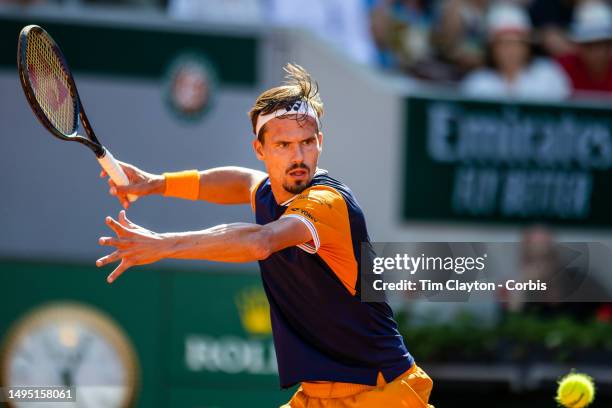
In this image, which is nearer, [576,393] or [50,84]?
[50,84]

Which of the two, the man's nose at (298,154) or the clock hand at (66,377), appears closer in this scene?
the man's nose at (298,154)

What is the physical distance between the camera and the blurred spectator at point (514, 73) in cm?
965

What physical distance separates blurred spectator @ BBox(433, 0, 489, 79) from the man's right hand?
205 inches

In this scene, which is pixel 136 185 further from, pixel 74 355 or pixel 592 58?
pixel 592 58

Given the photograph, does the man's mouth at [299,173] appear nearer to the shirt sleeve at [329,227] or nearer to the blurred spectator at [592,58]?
the shirt sleeve at [329,227]

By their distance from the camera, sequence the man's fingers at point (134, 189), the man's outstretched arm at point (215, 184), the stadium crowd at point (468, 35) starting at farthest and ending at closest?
the stadium crowd at point (468, 35) < the man's outstretched arm at point (215, 184) < the man's fingers at point (134, 189)

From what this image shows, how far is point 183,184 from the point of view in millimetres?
5523

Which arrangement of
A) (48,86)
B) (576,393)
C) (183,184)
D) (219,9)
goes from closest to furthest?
(48,86) < (576,393) < (183,184) < (219,9)

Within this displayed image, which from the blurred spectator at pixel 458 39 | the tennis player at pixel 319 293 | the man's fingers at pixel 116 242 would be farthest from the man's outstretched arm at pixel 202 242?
the blurred spectator at pixel 458 39

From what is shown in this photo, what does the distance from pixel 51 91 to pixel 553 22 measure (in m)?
6.71

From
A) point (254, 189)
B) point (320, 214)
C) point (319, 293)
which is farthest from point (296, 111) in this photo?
point (319, 293)

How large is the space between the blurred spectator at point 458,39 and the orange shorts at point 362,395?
18.4ft

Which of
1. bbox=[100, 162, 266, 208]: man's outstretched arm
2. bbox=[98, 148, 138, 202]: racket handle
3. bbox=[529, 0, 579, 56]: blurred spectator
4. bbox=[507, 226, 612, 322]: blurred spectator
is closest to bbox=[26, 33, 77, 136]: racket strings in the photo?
bbox=[98, 148, 138, 202]: racket handle

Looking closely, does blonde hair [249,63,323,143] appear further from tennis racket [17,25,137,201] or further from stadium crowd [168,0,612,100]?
stadium crowd [168,0,612,100]
